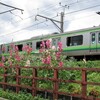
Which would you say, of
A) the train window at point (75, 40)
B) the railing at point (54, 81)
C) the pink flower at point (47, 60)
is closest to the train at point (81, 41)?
the train window at point (75, 40)

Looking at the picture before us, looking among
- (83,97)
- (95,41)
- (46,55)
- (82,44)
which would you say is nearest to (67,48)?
(82,44)

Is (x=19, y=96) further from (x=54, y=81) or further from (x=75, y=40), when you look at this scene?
(x=75, y=40)

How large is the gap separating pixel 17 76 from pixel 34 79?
1.56 meters

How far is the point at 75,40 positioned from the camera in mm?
27547

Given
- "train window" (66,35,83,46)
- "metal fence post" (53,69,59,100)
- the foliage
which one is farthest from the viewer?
"train window" (66,35,83,46)

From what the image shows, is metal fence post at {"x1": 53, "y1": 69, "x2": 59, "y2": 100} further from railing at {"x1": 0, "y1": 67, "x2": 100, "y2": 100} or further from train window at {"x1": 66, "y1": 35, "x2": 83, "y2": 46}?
train window at {"x1": 66, "y1": 35, "x2": 83, "y2": 46}

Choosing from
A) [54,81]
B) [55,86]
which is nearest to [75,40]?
[54,81]

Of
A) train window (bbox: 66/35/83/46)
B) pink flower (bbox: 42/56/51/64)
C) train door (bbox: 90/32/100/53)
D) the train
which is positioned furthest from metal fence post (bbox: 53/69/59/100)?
train window (bbox: 66/35/83/46)

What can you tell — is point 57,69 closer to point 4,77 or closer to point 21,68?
point 21,68

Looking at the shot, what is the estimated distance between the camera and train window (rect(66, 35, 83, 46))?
26978mm

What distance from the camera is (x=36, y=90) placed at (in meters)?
12.0

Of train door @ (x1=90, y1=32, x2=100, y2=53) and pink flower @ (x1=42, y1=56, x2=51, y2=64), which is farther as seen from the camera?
train door @ (x1=90, y1=32, x2=100, y2=53)

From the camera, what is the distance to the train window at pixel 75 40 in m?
27.0

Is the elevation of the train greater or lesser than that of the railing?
greater
